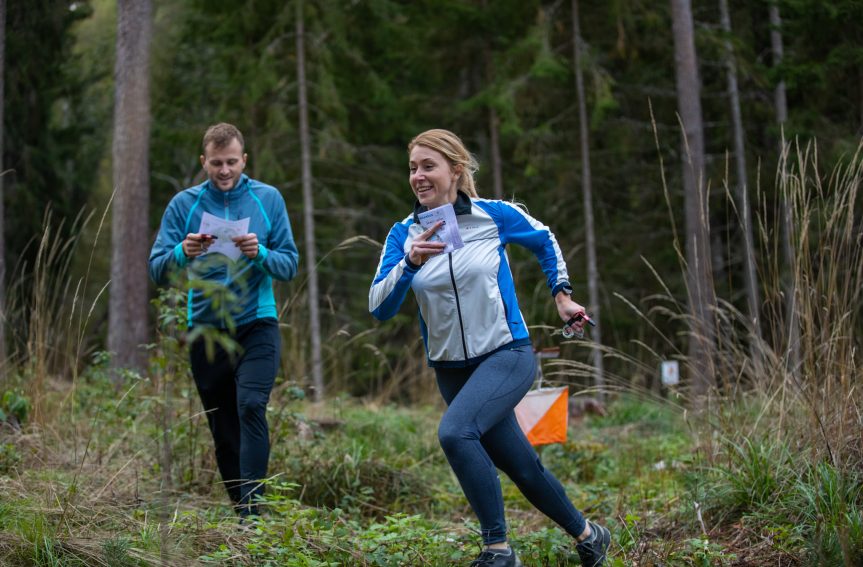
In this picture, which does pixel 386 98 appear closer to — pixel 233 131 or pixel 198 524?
pixel 233 131

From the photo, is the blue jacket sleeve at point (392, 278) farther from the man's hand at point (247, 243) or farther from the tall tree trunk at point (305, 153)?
the tall tree trunk at point (305, 153)

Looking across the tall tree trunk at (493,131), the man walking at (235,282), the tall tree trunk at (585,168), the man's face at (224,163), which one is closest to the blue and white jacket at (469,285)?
the man walking at (235,282)

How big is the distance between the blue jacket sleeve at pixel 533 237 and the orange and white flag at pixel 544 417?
1661mm

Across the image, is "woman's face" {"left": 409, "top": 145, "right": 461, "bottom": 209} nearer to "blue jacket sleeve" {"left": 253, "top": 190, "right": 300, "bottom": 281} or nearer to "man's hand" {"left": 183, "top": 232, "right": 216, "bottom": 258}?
"blue jacket sleeve" {"left": 253, "top": 190, "right": 300, "bottom": 281}

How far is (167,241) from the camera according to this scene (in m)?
4.27

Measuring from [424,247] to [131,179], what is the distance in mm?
7123

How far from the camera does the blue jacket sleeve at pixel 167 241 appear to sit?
13.6 ft

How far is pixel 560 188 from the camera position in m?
16.6

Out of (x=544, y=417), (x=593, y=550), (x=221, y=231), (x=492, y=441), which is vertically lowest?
(x=593, y=550)

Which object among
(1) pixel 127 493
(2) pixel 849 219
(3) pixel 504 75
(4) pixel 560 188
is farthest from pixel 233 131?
(4) pixel 560 188

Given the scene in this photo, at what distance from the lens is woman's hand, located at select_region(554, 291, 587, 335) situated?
3369 mm

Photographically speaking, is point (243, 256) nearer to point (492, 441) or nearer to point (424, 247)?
point (424, 247)

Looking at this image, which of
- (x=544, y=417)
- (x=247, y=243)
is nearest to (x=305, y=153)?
(x=544, y=417)

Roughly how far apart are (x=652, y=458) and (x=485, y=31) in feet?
38.2
